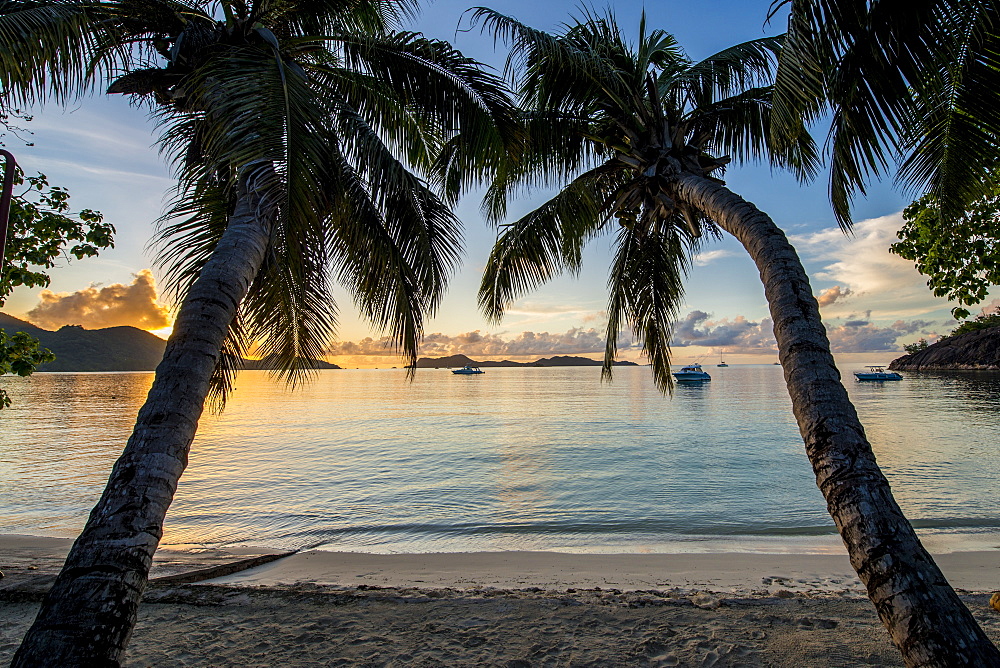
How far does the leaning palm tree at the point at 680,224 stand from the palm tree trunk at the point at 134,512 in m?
3.22

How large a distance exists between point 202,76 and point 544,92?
4.36m

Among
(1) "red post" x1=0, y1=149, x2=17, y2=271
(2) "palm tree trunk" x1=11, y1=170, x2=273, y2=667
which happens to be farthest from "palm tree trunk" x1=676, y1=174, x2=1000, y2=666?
(1) "red post" x1=0, y1=149, x2=17, y2=271

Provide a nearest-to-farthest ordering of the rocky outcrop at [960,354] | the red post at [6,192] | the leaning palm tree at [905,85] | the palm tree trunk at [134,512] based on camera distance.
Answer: the palm tree trunk at [134,512], the red post at [6,192], the leaning palm tree at [905,85], the rocky outcrop at [960,354]

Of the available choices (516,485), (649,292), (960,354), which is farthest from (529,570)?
(960,354)

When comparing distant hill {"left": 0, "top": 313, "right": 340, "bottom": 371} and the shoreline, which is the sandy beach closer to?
the shoreline

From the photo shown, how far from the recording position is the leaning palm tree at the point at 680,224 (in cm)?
232

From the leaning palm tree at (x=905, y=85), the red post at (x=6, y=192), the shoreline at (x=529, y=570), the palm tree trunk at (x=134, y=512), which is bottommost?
the shoreline at (x=529, y=570)

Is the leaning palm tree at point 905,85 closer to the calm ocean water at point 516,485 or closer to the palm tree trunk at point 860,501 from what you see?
the palm tree trunk at point 860,501

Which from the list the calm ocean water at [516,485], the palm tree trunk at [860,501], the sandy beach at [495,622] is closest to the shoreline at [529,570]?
the sandy beach at [495,622]

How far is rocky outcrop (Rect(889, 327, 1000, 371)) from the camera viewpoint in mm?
81125

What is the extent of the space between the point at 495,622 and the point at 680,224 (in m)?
7.74

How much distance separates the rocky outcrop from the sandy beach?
8674cm

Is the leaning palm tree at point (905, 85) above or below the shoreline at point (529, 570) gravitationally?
above

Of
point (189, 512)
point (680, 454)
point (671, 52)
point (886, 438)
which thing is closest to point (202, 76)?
point (671, 52)
